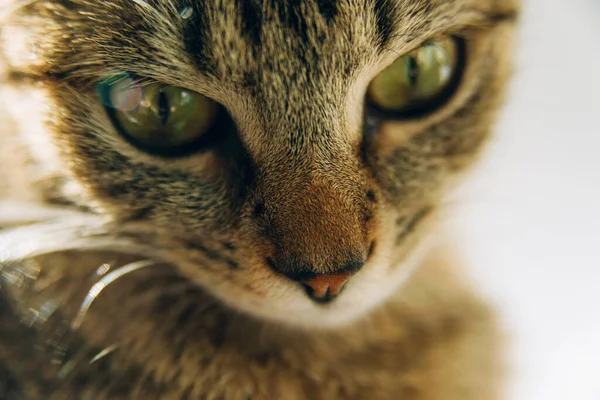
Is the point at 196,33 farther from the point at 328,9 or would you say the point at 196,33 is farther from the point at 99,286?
the point at 99,286

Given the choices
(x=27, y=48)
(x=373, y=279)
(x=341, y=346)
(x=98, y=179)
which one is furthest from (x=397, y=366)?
(x=27, y=48)

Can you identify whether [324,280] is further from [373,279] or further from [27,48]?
[27,48]

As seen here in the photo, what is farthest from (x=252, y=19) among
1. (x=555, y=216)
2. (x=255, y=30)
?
(x=555, y=216)

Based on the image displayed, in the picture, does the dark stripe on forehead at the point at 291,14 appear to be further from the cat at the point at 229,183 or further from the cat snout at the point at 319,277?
the cat snout at the point at 319,277

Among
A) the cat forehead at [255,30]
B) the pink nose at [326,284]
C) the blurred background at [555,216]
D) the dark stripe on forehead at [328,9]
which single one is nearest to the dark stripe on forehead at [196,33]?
the cat forehead at [255,30]

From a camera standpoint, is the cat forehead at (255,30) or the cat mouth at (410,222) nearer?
the cat forehead at (255,30)

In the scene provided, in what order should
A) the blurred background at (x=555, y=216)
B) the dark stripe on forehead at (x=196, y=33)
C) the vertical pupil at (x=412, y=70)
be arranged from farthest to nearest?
the blurred background at (x=555, y=216) → the vertical pupil at (x=412, y=70) → the dark stripe on forehead at (x=196, y=33)
